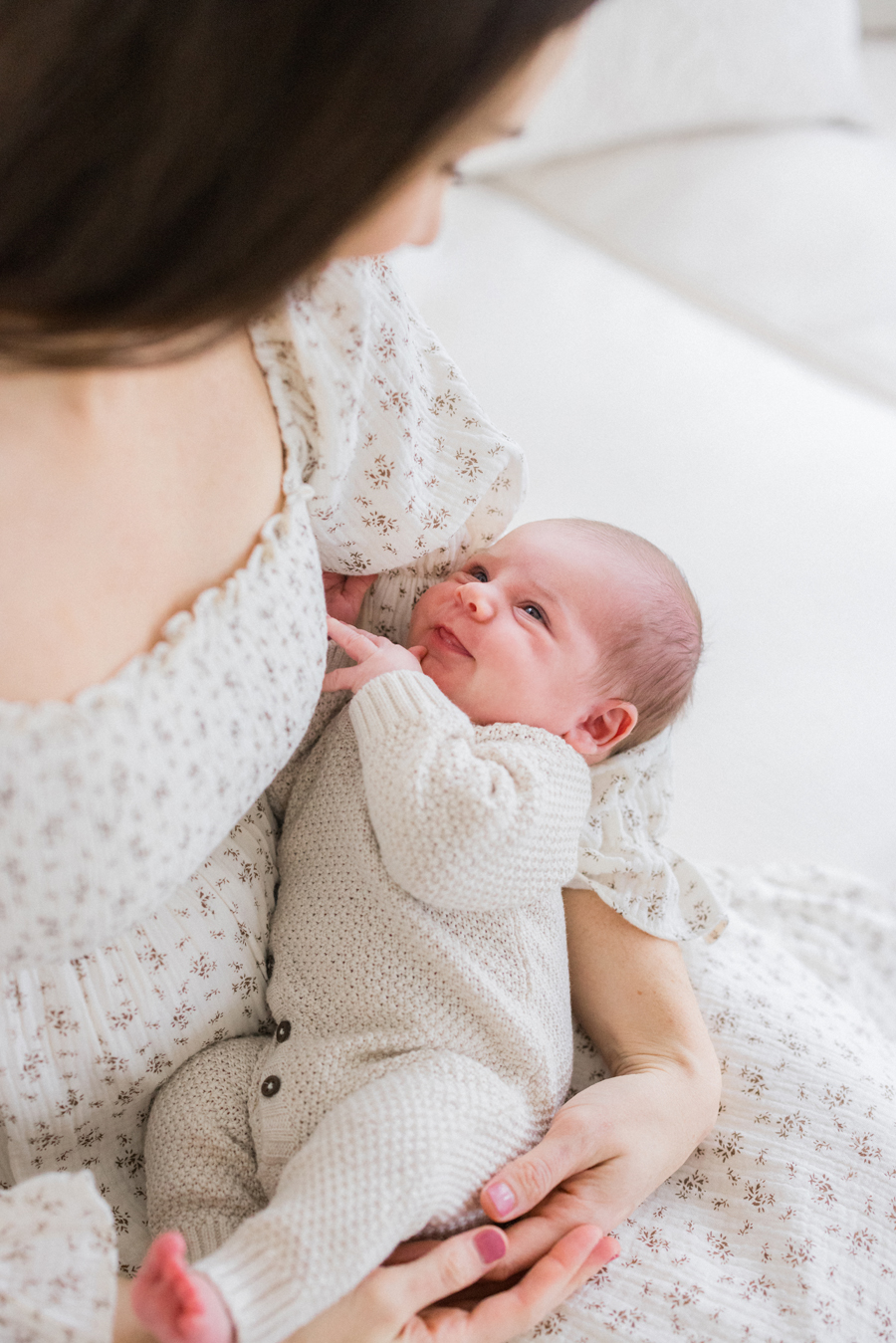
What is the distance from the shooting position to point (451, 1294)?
2.64ft

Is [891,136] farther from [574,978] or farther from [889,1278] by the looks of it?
[889,1278]

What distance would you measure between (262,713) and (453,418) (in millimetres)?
365

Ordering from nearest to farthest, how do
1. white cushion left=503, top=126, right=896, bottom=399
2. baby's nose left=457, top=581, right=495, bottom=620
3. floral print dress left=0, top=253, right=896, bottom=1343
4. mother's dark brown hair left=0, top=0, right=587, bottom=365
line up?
1. mother's dark brown hair left=0, top=0, right=587, bottom=365
2. floral print dress left=0, top=253, right=896, bottom=1343
3. baby's nose left=457, top=581, right=495, bottom=620
4. white cushion left=503, top=126, right=896, bottom=399

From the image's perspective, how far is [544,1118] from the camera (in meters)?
0.88

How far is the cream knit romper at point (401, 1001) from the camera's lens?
78 cm

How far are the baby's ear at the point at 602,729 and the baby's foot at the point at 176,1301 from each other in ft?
1.72

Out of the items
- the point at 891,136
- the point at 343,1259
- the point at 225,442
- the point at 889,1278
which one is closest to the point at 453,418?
the point at 225,442

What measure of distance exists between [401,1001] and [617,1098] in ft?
0.62

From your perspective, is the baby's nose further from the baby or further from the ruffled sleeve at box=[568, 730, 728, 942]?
the ruffled sleeve at box=[568, 730, 728, 942]

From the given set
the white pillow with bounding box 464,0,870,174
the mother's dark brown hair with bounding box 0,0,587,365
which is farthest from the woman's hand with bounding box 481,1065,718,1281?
the white pillow with bounding box 464,0,870,174

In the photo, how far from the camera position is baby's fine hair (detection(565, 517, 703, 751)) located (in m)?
1.03

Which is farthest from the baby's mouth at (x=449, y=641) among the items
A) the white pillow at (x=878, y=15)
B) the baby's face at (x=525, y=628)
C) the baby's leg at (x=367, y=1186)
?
the white pillow at (x=878, y=15)

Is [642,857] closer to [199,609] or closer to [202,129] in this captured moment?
[199,609]

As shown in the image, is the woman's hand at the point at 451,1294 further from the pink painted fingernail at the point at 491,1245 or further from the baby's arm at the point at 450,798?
the baby's arm at the point at 450,798
